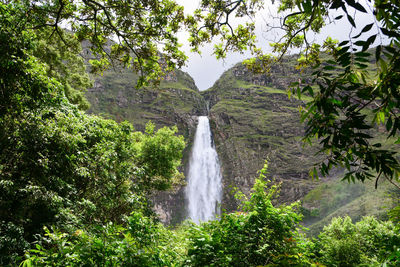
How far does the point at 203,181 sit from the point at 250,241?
42.7 meters

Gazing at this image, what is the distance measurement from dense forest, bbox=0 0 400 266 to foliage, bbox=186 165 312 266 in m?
0.01

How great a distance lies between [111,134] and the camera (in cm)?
871

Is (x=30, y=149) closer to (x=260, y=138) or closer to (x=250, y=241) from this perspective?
(x=250, y=241)

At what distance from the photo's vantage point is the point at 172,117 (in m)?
68.4

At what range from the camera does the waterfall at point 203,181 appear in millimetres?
41688

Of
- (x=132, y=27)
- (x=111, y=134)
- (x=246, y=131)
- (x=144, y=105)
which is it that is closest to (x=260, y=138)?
(x=246, y=131)

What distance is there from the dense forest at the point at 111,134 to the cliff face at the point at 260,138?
41178mm

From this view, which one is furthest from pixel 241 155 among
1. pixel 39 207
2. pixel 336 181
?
pixel 39 207

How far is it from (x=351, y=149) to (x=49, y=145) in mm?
6156

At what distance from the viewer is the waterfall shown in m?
41.7

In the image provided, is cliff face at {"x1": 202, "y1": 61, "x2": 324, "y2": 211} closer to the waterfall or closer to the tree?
the waterfall

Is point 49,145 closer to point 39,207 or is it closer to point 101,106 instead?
point 39,207

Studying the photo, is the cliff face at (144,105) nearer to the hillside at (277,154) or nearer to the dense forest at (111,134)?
the hillside at (277,154)

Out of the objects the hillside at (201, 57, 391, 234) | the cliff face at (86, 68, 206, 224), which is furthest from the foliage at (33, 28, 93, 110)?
the cliff face at (86, 68, 206, 224)
